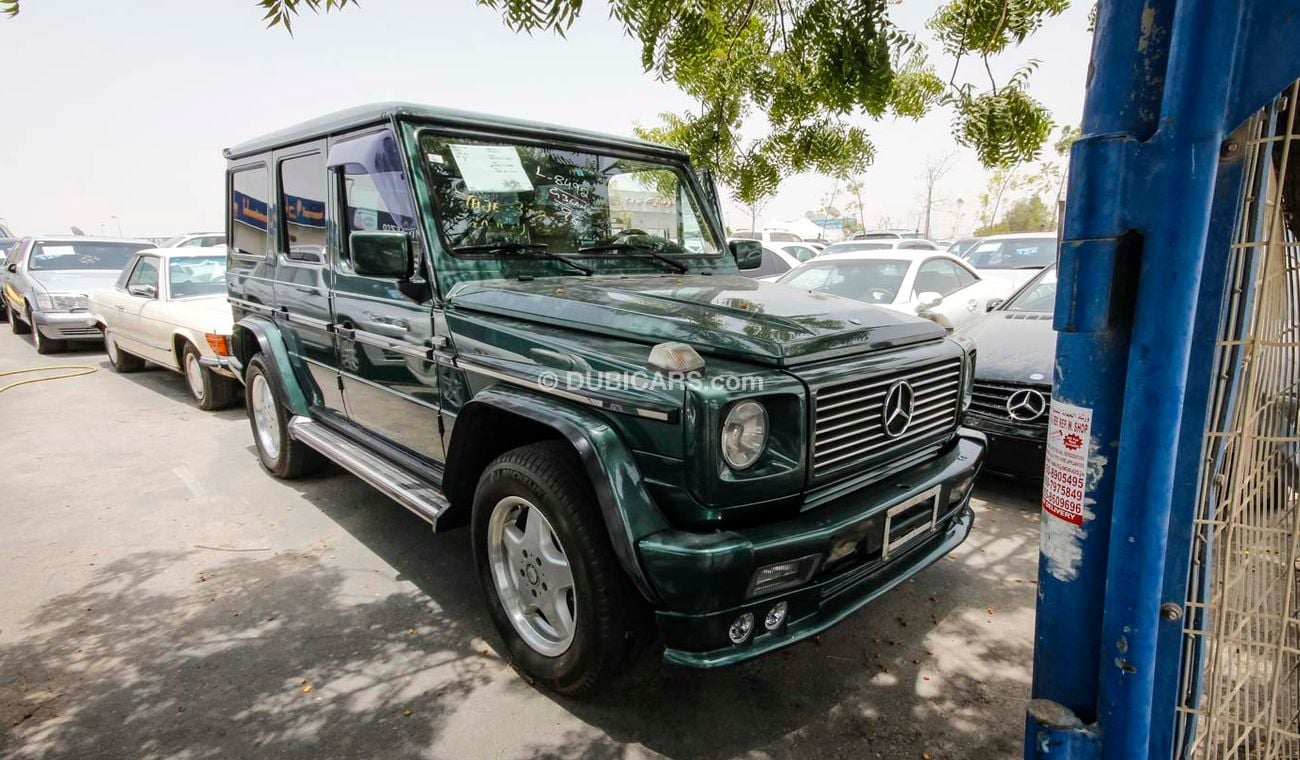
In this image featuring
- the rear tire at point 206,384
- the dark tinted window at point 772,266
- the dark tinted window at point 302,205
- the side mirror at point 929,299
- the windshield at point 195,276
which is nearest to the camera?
the dark tinted window at point 302,205

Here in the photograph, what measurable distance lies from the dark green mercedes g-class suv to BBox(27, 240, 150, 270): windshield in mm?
9396

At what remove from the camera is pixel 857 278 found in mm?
7566

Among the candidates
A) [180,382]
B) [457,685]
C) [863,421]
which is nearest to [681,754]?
[457,685]

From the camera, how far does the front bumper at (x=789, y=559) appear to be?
1.96m

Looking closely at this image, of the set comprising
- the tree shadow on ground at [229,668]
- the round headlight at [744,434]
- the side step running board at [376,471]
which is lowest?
the tree shadow on ground at [229,668]

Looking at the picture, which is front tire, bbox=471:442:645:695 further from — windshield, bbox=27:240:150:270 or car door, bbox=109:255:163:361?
windshield, bbox=27:240:150:270

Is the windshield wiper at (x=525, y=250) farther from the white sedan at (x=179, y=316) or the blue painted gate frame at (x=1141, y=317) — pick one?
the white sedan at (x=179, y=316)

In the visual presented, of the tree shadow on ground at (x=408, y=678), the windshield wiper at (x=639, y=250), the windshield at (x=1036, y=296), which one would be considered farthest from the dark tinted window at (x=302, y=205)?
the windshield at (x=1036, y=296)

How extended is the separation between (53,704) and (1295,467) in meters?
4.04

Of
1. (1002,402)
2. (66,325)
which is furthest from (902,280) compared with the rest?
(66,325)

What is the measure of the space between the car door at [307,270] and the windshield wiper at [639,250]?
1.55 metres

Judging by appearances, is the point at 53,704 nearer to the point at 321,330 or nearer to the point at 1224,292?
the point at 321,330

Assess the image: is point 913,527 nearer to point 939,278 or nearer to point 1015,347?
point 1015,347

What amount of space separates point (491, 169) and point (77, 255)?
11411mm
